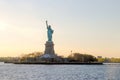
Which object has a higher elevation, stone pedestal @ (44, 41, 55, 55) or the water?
stone pedestal @ (44, 41, 55, 55)

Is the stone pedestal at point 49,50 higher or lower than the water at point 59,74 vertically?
higher

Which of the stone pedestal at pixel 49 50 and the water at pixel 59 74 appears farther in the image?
the stone pedestal at pixel 49 50

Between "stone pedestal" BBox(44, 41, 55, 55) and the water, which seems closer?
the water

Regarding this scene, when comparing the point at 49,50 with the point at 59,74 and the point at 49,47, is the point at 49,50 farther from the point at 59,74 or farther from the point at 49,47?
the point at 59,74

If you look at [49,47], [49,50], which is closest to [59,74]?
[49,50]

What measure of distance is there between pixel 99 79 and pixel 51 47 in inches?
2756

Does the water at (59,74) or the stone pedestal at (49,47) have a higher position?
the stone pedestal at (49,47)

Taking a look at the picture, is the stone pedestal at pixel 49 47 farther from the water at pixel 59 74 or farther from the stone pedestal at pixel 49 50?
the water at pixel 59 74

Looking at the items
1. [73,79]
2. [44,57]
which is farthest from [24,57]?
[73,79]

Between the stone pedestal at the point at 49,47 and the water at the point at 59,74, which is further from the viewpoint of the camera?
the stone pedestal at the point at 49,47

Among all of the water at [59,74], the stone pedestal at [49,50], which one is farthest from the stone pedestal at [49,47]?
the water at [59,74]

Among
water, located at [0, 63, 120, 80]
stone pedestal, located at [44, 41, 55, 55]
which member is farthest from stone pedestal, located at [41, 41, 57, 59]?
water, located at [0, 63, 120, 80]

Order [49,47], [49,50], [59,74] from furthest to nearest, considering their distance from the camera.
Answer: [49,47]
[49,50]
[59,74]

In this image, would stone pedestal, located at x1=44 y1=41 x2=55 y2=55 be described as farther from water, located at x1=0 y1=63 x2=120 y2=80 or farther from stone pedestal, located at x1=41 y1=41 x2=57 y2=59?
water, located at x1=0 y1=63 x2=120 y2=80
